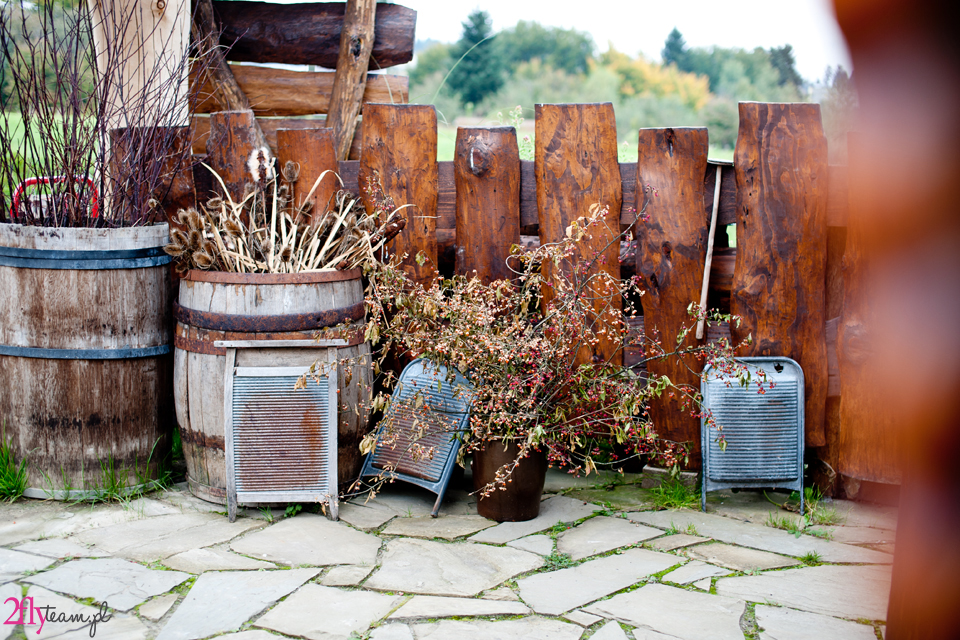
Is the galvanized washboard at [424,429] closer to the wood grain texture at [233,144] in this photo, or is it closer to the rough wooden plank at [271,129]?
the wood grain texture at [233,144]

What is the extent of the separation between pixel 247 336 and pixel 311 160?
1092 mm

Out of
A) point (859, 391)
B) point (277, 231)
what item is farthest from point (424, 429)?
point (859, 391)

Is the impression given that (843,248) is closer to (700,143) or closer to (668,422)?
(700,143)

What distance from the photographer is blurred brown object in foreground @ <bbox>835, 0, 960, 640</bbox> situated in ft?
1.72

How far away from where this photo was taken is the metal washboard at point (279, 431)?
122 inches

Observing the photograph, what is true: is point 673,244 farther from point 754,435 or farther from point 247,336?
point 247,336

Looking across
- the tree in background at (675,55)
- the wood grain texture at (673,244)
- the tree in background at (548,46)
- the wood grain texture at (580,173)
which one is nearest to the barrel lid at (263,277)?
the wood grain texture at (580,173)

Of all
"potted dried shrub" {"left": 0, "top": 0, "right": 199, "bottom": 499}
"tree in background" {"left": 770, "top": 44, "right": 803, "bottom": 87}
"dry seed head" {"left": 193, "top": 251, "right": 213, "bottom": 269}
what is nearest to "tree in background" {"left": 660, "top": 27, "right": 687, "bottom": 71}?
"potted dried shrub" {"left": 0, "top": 0, "right": 199, "bottom": 499}

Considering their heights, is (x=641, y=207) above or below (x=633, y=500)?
above

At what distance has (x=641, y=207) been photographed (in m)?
3.61

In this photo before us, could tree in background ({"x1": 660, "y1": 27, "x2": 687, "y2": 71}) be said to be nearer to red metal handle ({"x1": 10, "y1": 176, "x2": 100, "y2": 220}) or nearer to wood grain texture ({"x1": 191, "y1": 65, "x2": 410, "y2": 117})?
wood grain texture ({"x1": 191, "y1": 65, "x2": 410, "y2": 117})

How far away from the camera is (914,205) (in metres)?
0.61

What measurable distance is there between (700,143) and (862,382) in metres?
1.33

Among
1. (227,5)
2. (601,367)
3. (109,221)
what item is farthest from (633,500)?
(227,5)
